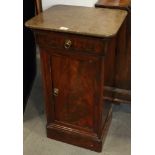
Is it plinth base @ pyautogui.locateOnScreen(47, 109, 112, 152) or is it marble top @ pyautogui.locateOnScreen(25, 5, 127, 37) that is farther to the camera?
plinth base @ pyautogui.locateOnScreen(47, 109, 112, 152)

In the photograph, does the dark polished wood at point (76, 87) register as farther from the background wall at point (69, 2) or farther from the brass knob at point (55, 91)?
the background wall at point (69, 2)

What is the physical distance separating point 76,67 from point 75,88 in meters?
0.14

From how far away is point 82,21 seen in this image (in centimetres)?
152

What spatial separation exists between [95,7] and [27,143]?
101 cm

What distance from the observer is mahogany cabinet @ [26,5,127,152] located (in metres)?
1.43

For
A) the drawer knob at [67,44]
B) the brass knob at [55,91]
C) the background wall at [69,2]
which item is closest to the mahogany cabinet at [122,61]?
the background wall at [69,2]

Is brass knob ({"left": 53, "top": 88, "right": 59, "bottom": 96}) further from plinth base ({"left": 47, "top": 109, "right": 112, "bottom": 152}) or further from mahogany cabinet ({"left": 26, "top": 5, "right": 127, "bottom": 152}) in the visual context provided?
plinth base ({"left": 47, "top": 109, "right": 112, "bottom": 152})

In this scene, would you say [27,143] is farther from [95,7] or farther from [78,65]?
[95,7]

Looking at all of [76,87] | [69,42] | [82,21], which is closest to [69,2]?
[82,21]

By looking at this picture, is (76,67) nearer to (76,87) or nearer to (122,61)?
(76,87)

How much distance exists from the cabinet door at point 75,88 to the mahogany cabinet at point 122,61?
20 centimetres

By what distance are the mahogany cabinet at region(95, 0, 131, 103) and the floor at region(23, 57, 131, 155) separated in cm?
15

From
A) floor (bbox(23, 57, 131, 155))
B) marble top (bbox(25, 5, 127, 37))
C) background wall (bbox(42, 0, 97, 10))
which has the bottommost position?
floor (bbox(23, 57, 131, 155))

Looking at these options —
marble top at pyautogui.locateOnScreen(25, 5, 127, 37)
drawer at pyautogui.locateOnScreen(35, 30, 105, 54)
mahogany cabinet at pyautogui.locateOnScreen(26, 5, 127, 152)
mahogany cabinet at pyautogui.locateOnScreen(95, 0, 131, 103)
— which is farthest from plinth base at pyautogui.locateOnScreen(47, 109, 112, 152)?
marble top at pyautogui.locateOnScreen(25, 5, 127, 37)
